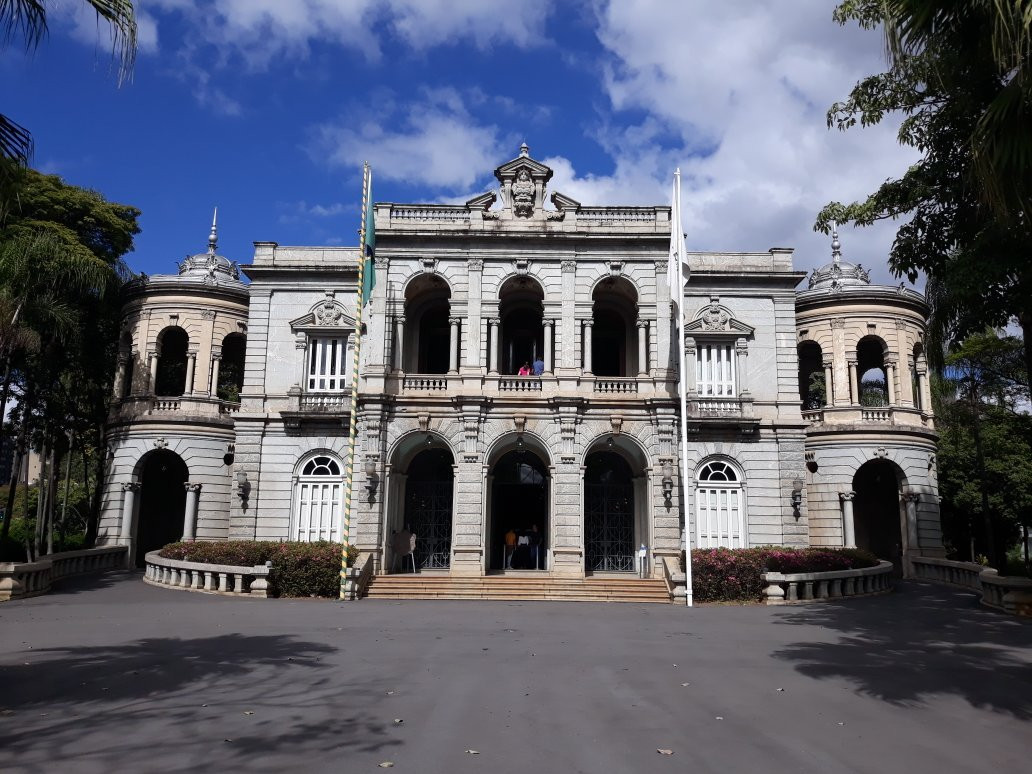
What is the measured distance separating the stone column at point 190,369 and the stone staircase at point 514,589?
11.7 meters

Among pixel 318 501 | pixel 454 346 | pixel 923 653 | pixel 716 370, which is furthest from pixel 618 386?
pixel 923 653

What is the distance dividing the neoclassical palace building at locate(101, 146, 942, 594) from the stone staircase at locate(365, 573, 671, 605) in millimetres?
1048

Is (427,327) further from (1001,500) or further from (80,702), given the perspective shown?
(1001,500)

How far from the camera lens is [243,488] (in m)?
26.2

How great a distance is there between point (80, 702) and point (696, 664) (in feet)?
26.6

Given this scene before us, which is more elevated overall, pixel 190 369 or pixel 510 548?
pixel 190 369

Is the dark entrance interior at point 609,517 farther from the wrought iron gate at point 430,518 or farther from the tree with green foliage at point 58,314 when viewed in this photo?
the tree with green foliage at point 58,314

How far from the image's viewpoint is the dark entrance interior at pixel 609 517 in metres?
25.7

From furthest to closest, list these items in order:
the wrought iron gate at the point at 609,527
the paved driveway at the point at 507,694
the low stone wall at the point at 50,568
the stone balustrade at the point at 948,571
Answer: the wrought iron gate at the point at 609,527, the stone balustrade at the point at 948,571, the low stone wall at the point at 50,568, the paved driveway at the point at 507,694

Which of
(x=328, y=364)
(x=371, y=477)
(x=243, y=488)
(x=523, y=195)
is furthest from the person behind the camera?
(x=328, y=364)

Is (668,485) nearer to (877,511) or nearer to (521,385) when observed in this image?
(521,385)

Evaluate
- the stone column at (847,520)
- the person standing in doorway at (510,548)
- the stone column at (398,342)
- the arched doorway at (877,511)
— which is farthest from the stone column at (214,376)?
the arched doorway at (877,511)

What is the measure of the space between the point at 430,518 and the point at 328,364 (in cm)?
667

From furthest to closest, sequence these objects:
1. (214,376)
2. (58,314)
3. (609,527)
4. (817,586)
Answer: (214,376) < (609,527) < (58,314) < (817,586)
